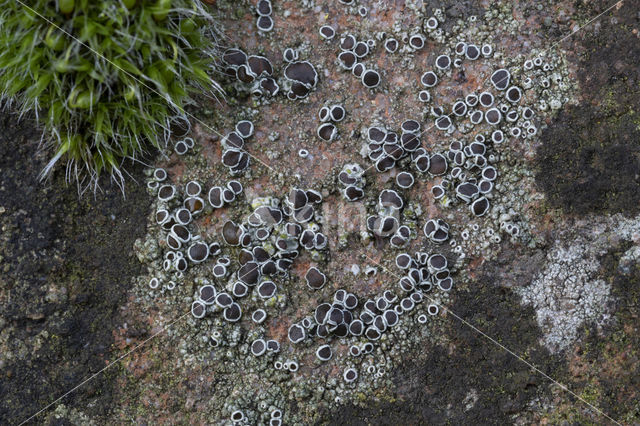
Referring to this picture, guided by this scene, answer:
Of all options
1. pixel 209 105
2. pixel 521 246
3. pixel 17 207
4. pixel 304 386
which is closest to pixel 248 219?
pixel 209 105

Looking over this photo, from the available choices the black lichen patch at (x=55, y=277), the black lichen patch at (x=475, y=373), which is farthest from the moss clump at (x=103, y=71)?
the black lichen patch at (x=475, y=373)

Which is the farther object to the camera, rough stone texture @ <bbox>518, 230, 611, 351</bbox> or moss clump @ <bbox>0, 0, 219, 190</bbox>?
rough stone texture @ <bbox>518, 230, 611, 351</bbox>

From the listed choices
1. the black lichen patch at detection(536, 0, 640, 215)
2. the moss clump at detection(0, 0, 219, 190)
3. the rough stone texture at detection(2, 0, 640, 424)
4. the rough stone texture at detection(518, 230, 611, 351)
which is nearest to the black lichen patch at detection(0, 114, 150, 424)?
the rough stone texture at detection(2, 0, 640, 424)

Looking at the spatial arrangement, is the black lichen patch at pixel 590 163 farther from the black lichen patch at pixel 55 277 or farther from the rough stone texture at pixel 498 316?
the black lichen patch at pixel 55 277

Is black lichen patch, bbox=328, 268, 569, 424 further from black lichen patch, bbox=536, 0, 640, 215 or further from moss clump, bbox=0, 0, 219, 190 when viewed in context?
moss clump, bbox=0, 0, 219, 190

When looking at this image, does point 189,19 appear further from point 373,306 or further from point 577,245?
point 577,245

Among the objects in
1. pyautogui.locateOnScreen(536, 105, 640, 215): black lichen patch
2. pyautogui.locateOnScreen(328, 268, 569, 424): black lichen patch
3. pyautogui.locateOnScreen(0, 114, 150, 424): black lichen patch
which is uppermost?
pyautogui.locateOnScreen(536, 105, 640, 215): black lichen patch

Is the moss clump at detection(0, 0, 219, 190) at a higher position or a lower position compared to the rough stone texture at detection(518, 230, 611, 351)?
lower

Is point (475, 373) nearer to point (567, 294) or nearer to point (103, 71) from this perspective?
point (567, 294)
